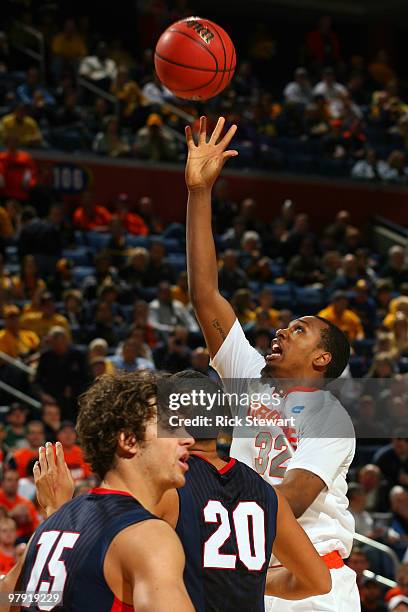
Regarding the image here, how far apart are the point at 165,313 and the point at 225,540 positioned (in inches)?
331

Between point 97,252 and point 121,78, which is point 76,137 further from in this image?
point 97,252

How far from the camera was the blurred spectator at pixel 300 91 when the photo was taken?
56.9 ft

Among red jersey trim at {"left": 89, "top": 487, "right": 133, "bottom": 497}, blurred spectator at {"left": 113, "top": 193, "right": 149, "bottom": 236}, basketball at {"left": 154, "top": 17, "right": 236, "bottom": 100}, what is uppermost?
basketball at {"left": 154, "top": 17, "right": 236, "bottom": 100}

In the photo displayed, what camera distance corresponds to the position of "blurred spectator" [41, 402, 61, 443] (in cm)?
905

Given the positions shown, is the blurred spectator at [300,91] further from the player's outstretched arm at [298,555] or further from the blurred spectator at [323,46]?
the player's outstretched arm at [298,555]

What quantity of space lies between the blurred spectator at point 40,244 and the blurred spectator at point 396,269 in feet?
14.9

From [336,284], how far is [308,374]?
9444 millimetres

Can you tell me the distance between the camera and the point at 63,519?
8.68 feet

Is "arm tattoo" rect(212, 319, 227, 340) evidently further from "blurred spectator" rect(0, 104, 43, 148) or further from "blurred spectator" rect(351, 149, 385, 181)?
"blurred spectator" rect(351, 149, 385, 181)

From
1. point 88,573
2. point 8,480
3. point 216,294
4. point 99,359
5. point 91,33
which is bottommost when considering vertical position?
point 8,480

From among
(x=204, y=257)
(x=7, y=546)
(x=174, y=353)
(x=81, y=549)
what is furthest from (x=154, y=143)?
(x=81, y=549)

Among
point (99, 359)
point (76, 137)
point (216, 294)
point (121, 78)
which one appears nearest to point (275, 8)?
point (121, 78)

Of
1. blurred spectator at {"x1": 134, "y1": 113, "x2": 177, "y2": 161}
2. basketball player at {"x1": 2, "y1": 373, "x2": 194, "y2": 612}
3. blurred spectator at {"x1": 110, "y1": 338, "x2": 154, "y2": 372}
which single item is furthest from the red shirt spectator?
blurred spectator at {"x1": 134, "y1": 113, "x2": 177, "y2": 161}

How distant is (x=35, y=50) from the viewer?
15945 millimetres
